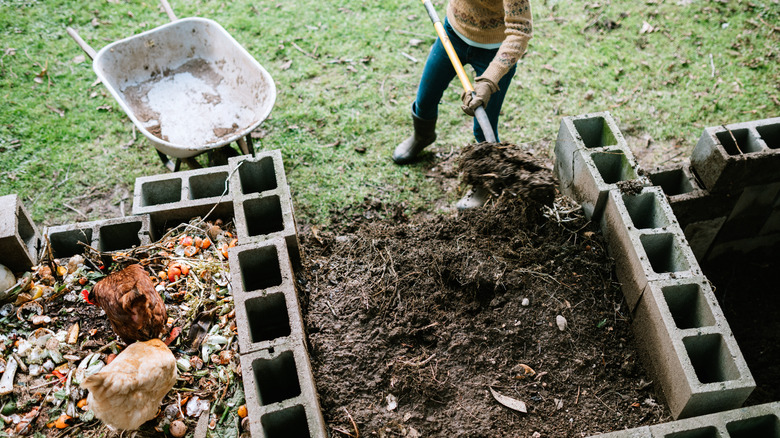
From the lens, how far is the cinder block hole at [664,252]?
3.23 metres

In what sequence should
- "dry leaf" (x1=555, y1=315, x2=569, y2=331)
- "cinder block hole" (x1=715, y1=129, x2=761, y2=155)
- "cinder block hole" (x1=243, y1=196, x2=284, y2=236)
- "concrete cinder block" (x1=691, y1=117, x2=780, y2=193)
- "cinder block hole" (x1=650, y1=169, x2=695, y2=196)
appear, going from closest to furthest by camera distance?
"dry leaf" (x1=555, y1=315, x2=569, y2=331) → "cinder block hole" (x1=243, y1=196, x2=284, y2=236) → "concrete cinder block" (x1=691, y1=117, x2=780, y2=193) → "cinder block hole" (x1=715, y1=129, x2=761, y2=155) → "cinder block hole" (x1=650, y1=169, x2=695, y2=196)

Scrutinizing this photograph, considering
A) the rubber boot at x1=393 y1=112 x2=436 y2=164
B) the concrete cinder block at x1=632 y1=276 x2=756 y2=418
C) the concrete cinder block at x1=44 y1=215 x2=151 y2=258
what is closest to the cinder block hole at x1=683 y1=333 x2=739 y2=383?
the concrete cinder block at x1=632 y1=276 x2=756 y2=418

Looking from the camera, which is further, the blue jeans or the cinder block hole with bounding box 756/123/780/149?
the blue jeans

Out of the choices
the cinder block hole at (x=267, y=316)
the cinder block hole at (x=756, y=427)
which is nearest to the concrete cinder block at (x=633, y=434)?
the cinder block hole at (x=756, y=427)

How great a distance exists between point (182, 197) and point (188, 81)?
1.82m

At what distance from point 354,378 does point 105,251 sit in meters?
2.12

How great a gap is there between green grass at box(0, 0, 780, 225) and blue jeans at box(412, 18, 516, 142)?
0.75m

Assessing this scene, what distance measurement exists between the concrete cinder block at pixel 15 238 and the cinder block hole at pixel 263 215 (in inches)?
59.2

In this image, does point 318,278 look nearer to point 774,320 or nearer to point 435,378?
point 435,378

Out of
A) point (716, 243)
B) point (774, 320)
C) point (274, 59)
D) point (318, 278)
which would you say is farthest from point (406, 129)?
point (774, 320)

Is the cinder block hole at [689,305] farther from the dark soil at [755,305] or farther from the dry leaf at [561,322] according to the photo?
the dark soil at [755,305]

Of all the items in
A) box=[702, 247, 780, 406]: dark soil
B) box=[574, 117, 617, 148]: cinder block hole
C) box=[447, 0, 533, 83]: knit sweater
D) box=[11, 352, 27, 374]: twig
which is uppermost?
box=[447, 0, 533, 83]: knit sweater

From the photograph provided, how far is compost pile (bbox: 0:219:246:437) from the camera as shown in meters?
2.95

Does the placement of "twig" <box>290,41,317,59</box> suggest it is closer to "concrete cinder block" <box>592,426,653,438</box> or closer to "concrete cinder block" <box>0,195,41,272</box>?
"concrete cinder block" <box>0,195,41,272</box>
